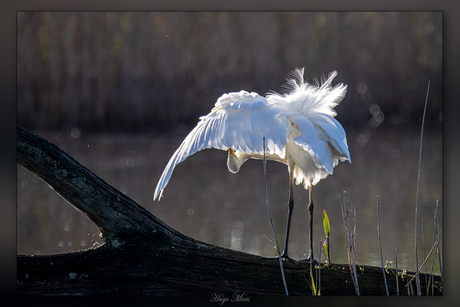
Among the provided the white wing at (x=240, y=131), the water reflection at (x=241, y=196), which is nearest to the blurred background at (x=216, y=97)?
the water reflection at (x=241, y=196)

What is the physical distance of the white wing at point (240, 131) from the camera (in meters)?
1.80

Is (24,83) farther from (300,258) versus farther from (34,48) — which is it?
(300,258)

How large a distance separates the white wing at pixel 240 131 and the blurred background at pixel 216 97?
232 mm

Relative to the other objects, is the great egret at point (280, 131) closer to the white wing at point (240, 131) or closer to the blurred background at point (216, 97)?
the white wing at point (240, 131)

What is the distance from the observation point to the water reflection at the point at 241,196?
2.00 metres

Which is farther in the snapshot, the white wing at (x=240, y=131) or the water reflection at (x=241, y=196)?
the water reflection at (x=241, y=196)

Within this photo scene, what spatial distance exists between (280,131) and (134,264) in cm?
89

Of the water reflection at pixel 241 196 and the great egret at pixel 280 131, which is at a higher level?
the great egret at pixel 280 131

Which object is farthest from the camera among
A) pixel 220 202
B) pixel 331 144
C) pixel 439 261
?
pixel 220 202

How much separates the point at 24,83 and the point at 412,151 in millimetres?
1874

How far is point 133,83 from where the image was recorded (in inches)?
81.0

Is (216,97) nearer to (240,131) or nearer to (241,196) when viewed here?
(240,131)

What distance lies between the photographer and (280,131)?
5.95ft
